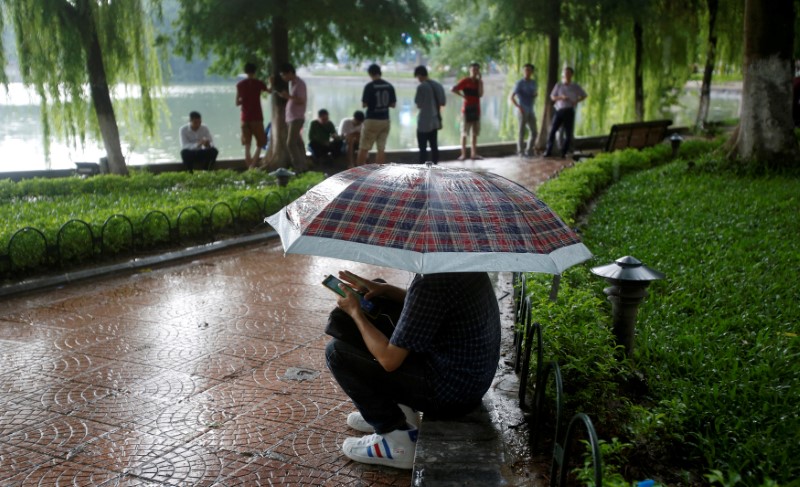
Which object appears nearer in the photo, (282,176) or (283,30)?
(282,176)

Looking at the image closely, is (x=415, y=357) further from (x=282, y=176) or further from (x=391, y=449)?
(x=282, y=176)

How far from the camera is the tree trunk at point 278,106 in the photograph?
45.2 ft

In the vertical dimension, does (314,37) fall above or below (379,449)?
above

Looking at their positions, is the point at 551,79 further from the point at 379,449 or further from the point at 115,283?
the point at 379,449

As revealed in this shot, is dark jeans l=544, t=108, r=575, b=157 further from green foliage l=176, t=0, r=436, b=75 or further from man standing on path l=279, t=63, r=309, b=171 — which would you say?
man standing on path l=279, t=63, r=309, b=171

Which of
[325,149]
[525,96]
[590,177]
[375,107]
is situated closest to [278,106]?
[325,149]

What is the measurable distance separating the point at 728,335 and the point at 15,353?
187 inches

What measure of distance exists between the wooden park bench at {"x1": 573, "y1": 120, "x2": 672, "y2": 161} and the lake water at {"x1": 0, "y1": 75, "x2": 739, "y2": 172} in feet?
12.8

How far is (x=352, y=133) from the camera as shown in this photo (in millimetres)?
14836

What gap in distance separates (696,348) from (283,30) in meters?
10.9

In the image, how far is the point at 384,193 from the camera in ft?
11.1

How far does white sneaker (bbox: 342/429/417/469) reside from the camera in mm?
3697

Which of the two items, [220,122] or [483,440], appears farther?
[220,122]

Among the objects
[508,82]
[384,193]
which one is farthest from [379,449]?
[508,82]
